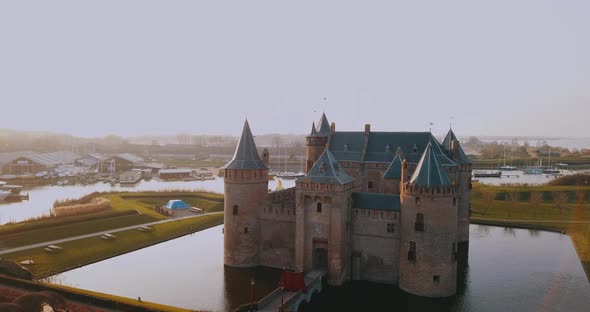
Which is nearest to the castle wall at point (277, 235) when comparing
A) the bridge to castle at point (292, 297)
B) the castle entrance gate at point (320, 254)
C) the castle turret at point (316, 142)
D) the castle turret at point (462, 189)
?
the castle entrance gate at point (320, 254)

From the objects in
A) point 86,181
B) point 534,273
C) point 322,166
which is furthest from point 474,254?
point 86,181

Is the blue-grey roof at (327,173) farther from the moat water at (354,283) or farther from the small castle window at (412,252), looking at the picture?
the moat water at (354,283)

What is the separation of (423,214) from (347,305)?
9124 mm

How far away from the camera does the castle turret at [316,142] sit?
167 ft

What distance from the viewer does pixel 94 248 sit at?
4469 centimetres

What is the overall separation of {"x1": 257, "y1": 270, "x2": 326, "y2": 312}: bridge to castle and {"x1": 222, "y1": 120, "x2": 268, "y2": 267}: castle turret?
23.6ft

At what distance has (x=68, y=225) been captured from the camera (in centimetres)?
5156

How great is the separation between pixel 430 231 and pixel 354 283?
8.12 meters

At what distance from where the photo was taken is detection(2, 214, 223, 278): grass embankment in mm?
39653

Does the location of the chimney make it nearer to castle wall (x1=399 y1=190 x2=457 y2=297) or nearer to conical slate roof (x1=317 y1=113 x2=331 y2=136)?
castle wall (x1=399 y1=190 x2=457 y2=297)

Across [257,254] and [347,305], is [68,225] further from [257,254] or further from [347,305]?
[347,305]

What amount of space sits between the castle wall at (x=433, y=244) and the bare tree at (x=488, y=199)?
38326 millimetres

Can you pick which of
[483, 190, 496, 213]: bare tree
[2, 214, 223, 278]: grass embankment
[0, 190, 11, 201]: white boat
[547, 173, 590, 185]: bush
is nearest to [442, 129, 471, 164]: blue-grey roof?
[483, 190, 496, 213]: bare tree

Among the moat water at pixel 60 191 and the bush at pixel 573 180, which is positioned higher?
the bush at pixel 573 180
